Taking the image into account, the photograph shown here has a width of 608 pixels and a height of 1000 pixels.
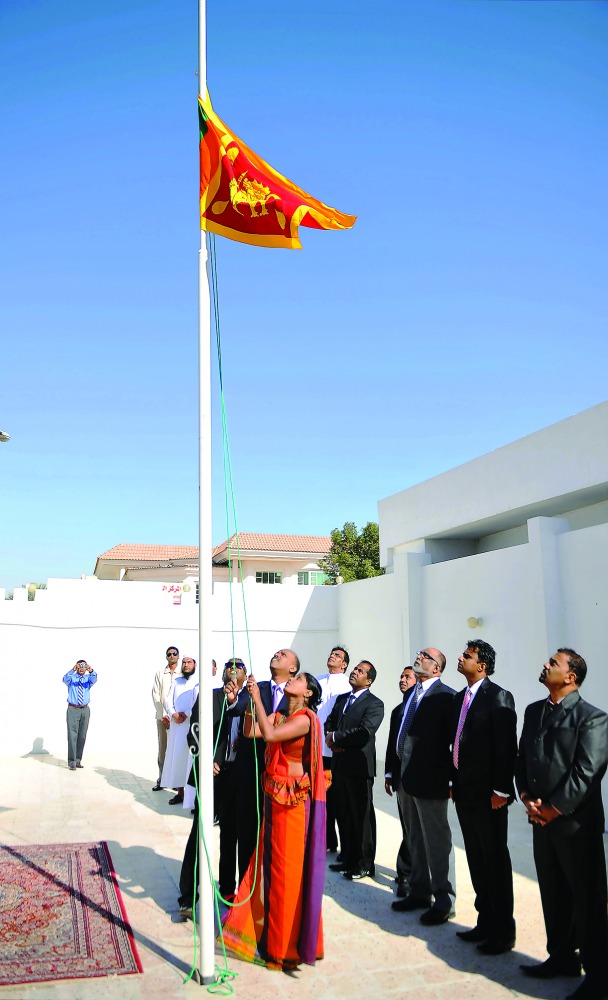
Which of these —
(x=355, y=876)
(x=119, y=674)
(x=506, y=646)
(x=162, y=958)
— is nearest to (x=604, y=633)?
(x=506, y=646)

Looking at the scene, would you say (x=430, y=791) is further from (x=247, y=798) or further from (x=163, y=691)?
(x=163, y=691)

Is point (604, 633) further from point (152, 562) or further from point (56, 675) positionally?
point (152, 562)

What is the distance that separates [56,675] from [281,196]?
10087 mm

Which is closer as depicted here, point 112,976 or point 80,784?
point 112,976

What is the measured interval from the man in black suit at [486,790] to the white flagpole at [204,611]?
5.35 feet

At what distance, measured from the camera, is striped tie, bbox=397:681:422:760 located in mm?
5629

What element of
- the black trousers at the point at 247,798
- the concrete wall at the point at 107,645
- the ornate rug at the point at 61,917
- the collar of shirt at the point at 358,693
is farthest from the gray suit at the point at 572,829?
the concrete wall at the point at 107,645

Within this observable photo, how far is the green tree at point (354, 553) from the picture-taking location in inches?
1222

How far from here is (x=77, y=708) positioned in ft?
37.1

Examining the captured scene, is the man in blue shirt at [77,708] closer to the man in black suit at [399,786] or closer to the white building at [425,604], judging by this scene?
the white building at [425,604]

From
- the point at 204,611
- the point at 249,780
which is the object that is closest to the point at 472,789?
the point at 249,780

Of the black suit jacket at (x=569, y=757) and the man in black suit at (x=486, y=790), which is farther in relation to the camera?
the man in black suit at (x=486, y=790)

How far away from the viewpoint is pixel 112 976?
4180 mm

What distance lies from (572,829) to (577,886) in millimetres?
292
